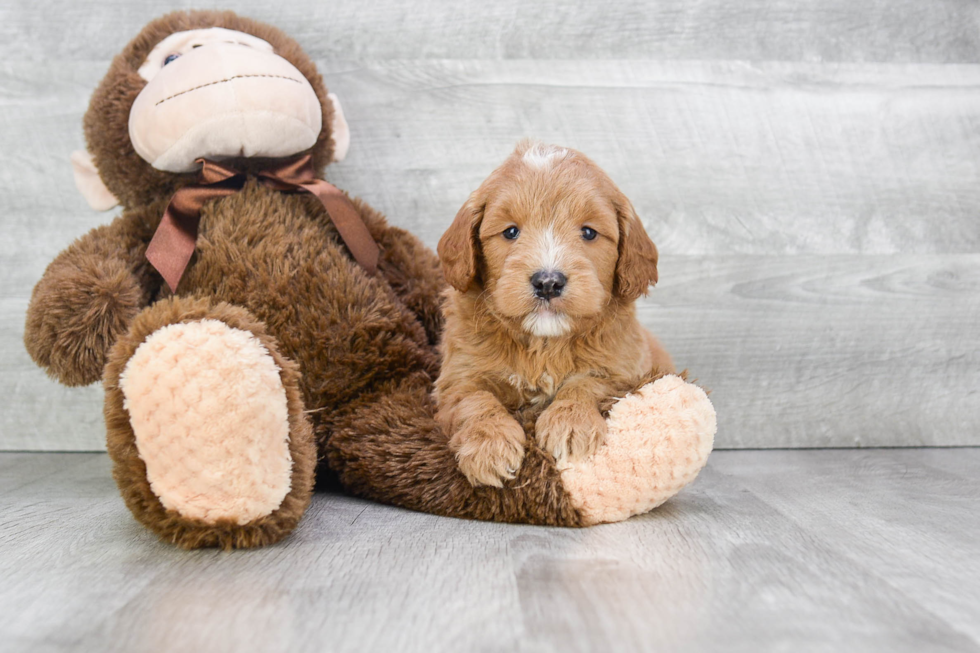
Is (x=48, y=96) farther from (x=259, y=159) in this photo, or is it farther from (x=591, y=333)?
A: (x=591, y=333)

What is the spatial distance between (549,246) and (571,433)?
37 centimetres

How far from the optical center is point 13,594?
1183 mm

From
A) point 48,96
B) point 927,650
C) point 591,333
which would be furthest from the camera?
point 48,96

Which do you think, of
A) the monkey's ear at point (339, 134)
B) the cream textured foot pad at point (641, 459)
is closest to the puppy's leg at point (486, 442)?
the cream textured foot pad at point (641, 459)

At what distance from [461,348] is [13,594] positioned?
2.97 feet

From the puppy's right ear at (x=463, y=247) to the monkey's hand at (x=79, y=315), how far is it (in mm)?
702

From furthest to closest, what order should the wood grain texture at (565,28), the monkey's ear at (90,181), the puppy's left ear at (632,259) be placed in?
the wood grain texture at (565,28), the monkey's ear at (90,181), the puppy's left ear at (632,259)

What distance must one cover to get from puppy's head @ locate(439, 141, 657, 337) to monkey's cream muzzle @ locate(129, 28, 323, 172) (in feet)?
1.76

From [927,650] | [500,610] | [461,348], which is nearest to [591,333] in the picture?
[461,348]

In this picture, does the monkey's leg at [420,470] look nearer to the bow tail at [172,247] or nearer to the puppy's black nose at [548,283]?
the puppy's black nose at [548,283]

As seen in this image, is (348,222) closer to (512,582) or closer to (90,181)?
(90,181)

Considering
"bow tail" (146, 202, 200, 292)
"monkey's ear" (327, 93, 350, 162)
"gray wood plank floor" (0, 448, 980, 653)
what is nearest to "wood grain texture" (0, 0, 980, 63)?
"monkey's ear" (327, 93, 350, 162)

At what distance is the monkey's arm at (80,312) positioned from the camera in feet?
5.41

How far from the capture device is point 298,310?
180cm
